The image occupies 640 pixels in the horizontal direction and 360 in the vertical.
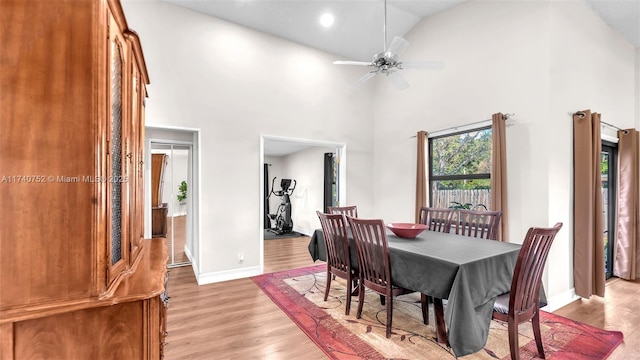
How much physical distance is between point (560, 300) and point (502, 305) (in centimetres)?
181

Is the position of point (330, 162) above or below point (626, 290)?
above

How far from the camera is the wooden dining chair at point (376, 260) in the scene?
93.0 inches

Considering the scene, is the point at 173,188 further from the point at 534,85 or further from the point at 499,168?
the point at 534,85

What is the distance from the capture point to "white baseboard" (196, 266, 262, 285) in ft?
12.3

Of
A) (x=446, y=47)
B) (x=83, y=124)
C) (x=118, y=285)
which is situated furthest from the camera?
(x=446, y=47)

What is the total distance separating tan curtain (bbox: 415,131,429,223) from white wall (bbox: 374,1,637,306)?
0.27m

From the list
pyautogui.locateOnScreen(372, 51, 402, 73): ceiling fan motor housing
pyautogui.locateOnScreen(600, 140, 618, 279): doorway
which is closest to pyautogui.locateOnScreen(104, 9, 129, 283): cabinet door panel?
pyautogui.locateOnScreen(372, 51, 402, 73): ceiling fan motor housing

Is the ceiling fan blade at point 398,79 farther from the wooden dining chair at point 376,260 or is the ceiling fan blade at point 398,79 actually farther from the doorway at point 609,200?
the doorway at point 609,200

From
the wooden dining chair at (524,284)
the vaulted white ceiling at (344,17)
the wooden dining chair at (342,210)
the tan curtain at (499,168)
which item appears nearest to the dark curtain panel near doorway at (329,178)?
the vaulted white ceiling at (344,17)

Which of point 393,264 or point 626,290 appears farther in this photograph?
point 626,290

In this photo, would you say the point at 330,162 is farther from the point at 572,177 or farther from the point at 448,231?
the point at 572,177

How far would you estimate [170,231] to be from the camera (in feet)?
14.7

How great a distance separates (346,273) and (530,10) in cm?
354

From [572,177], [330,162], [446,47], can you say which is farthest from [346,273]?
[330,162]
